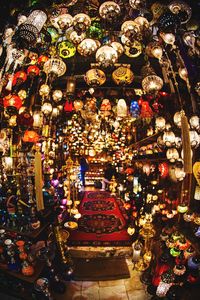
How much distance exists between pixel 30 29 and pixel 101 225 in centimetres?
926

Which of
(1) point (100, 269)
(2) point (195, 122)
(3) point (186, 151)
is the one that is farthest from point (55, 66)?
(1) point (100, 269)

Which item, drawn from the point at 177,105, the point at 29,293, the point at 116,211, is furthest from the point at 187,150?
the point at 116,211

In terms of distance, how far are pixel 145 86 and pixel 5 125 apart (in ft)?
14.3

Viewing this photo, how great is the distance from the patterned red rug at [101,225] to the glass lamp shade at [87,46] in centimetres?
719

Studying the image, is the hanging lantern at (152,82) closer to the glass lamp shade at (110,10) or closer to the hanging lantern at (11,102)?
the glass lamp shade at (110,10)

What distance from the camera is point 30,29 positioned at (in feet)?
8.64

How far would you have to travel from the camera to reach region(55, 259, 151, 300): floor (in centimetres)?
538

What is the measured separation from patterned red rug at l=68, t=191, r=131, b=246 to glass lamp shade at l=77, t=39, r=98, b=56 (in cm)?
719

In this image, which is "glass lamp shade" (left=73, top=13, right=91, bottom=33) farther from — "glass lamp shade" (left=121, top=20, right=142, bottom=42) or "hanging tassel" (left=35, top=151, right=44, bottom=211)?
"hanging tassel" (left=35, top=151, right=44, bottom=211)

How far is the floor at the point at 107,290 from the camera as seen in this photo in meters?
5.38

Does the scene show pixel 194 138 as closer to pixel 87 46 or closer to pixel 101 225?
pixel 87 46

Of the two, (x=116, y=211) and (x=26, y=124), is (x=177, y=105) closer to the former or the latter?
(x=26, y=124)

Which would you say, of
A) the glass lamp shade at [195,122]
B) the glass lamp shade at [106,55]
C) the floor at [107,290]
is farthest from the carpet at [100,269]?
the glass lamp shade at [106,55]

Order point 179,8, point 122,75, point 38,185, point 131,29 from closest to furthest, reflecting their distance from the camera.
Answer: point 179,8 < point 131,29 < point 38,185 < point 122,75
